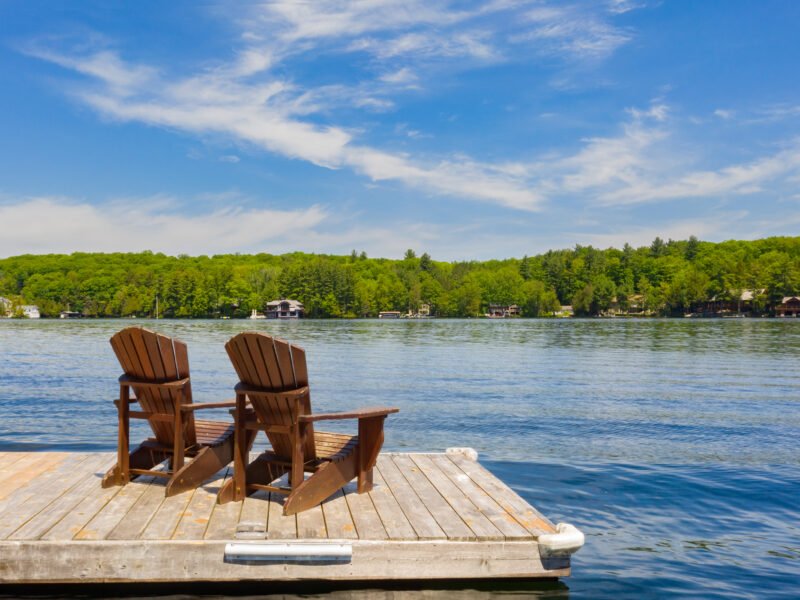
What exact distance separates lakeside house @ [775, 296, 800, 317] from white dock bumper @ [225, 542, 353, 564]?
15435cm

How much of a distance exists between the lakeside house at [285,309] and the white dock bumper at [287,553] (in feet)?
492

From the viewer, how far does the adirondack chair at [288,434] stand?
529 cm

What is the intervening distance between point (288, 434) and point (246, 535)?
2.70 feet

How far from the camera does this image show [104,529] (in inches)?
201

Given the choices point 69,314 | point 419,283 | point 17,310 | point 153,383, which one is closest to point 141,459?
point 153,383

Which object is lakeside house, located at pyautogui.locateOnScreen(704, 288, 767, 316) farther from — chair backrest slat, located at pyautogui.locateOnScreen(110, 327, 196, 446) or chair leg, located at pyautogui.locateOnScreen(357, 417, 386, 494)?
chair backrest slat, located at pyautogui.locateOnScreen(110, 327, 196, 446)

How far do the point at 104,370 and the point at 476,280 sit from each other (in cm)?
15980

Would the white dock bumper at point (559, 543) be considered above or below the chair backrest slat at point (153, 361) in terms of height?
below

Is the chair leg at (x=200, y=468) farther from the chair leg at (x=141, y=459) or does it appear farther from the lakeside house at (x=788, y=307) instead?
the lakeside house at (x=788, y=307)

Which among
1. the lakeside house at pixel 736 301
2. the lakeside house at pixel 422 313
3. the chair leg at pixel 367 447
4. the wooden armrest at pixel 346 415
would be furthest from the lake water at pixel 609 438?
the lakeside house at pixel 422 313

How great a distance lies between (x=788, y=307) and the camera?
140375 mm

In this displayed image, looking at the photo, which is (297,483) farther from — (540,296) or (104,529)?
(540,296)

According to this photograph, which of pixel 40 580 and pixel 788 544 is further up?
pixel 40 580

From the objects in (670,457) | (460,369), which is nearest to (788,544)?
(670,457)
